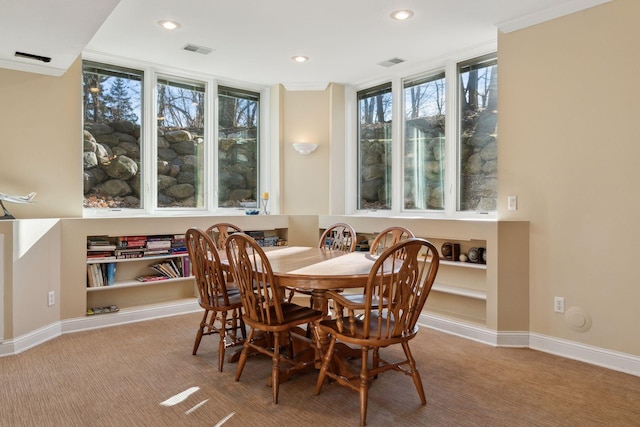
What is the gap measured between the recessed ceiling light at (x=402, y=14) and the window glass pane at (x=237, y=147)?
254 cm

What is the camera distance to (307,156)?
5332mm

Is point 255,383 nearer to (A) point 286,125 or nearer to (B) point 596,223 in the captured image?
(B) point 596,223

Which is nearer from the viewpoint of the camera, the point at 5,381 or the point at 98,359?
the point at 5,381

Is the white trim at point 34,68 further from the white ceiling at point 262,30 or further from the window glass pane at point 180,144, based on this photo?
the window glass pane at point 180,144

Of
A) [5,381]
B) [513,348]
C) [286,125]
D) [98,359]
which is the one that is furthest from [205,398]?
[286,125]

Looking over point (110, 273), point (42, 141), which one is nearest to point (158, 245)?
point (110, 273)

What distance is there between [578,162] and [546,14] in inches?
46.5

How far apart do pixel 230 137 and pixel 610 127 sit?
155 inches

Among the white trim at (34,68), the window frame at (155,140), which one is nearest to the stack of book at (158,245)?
the window frame at (155,140)

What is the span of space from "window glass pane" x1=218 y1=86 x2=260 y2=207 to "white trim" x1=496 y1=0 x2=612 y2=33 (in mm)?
3099

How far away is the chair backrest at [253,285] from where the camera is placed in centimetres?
236

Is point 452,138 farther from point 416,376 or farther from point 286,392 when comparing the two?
point 286,392

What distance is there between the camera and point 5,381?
2648mm

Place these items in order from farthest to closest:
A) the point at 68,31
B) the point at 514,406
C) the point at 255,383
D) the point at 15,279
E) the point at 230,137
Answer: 1. the point at 230,137
2. the point at 15,279
3. the point at 68,31
4. the point at 255,383
5. the point at 514,406
